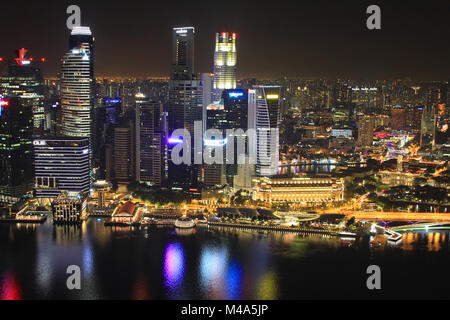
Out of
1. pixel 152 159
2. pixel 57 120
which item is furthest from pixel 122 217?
pixel 57 120

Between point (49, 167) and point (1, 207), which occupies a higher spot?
point (49, 167)

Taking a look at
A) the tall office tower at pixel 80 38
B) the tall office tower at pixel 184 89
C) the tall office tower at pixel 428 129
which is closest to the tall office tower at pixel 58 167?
the tall office tower at pixel 80 38

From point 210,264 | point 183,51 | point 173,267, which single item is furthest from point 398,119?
point 173,267

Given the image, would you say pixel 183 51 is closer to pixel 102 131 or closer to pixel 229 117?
pixel 229 117

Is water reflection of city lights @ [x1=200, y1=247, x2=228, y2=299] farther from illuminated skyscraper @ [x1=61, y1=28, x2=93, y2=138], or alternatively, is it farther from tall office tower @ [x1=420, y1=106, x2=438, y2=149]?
tall office tower @ [x1=420, y1=106, x2=438, y2=149]

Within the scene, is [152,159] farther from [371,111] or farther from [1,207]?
[371,111]

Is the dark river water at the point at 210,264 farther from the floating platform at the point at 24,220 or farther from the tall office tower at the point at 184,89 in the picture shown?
the tall office tower at the point at 184,89
